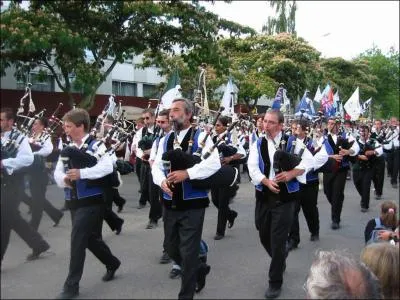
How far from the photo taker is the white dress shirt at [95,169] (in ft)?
12.5

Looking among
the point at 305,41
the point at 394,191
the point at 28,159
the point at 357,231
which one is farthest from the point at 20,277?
the point at 305,41

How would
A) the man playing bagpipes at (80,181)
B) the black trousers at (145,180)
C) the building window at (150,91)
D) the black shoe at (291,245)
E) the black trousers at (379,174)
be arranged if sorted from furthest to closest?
the black trousers at (379,174) → the black trousers at (145,180) → the black shoe at (291,245) → the building window at (150,91) → the man playing bagpipes at (80,181)

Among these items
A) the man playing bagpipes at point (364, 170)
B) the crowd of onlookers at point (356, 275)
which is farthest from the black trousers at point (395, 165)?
the crowd of onlookers at point (356, 275)

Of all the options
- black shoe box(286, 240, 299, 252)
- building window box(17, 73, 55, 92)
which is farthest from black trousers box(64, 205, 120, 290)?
black shoe box(286, 240, 299, 252)

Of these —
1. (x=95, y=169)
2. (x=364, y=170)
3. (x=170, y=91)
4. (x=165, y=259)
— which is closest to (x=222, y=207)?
(x=165, y=259)

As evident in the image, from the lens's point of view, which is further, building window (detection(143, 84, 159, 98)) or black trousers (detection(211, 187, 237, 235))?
black trousers (detection(211, 187, 237, 235))

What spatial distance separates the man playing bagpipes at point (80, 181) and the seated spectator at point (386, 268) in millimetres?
2461

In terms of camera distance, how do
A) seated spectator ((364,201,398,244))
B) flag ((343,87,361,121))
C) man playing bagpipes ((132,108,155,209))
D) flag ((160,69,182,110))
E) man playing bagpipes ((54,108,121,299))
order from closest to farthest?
1. man playing bagpipes ((54,108,121,299))
2. seated spectator ((364,201,398,244))
3. flag ((160,69,182,110))
4. man playing bagpipes ((132,108,155,209))
5. flag ((343,87,361,121))

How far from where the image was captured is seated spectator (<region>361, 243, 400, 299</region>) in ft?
6.12

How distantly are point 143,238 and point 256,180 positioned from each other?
7.46 ft

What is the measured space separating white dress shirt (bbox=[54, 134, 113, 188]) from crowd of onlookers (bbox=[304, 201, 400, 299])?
7.92 feet

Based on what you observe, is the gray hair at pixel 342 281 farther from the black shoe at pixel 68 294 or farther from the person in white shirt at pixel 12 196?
the black shoe at pixel 68 294

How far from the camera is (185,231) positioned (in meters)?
3.93

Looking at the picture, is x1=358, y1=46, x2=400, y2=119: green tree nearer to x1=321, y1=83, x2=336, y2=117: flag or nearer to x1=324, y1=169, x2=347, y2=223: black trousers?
x1=321, y1=83, x2=336, y2=117: flag
